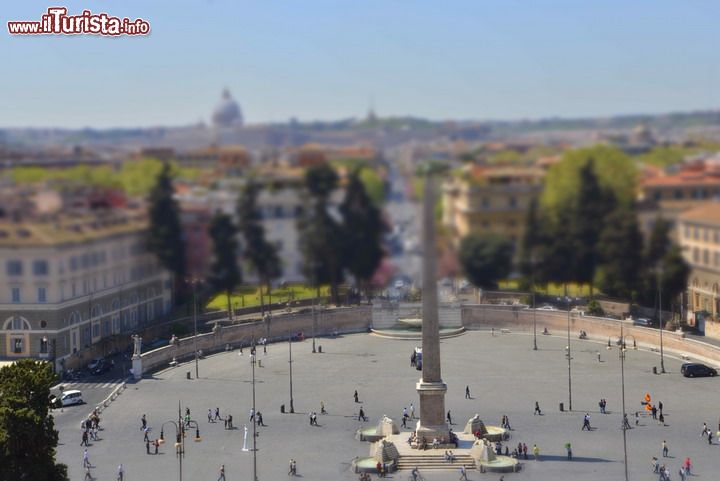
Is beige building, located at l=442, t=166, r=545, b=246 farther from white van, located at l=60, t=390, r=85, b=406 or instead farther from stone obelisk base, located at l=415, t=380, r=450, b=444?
stone obelisk base, located at l=415, t=380, r=450, b=444

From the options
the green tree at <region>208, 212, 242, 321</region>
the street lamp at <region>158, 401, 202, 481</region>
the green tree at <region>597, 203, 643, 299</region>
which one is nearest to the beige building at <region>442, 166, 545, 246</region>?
the green tree at <region>597, 203, 643, 299</region>

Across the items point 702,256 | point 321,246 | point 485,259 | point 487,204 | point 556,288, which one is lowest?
point 556,288

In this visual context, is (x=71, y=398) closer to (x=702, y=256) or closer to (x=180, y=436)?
(x=180, y=436)

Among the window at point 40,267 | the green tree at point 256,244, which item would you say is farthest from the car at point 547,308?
the window at point 40,267

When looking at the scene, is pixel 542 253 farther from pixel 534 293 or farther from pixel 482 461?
pixel 482 461

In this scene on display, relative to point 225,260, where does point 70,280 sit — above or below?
below

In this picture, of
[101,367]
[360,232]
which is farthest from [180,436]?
[360,232]

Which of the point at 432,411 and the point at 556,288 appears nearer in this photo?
the point at 432,411

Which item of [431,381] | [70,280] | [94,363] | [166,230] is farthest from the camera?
[166,230]

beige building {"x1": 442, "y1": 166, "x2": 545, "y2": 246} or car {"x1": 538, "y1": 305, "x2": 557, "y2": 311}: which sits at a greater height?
beige building {"x1": 442, "y1": 166, "x2": 545, "y2": 246}
